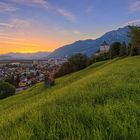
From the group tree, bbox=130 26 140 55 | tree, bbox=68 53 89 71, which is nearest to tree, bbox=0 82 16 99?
tree, bbox=68 53 89 71

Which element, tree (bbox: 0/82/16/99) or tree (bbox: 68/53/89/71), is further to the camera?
tree (bbox: 68/53/89/71)

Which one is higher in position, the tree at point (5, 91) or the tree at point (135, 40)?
the tree at point (135, 40)

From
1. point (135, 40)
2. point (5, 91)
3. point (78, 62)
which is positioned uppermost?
point (135, 40)

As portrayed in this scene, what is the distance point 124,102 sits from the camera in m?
8.04

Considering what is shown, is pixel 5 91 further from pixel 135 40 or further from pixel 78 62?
pixel 135 40

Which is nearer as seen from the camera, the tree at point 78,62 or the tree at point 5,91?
the tree at point 5,91

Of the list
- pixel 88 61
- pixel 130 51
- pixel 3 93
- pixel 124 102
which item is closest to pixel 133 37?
pixel 130 51

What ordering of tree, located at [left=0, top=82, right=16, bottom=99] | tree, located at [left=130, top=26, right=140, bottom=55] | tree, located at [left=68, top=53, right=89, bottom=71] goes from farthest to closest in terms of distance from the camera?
tree, located at [left=68, top=53, right=89, bottom=71] → tree, located at [left=0, top=82, right=16, bottom=99] → tree, located at [left=130, top=26, right=140, bottom=55]

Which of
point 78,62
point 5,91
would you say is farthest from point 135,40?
point 5,91

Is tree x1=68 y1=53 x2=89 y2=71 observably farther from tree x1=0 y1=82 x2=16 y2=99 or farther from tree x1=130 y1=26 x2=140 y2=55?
tree x1=130 y1=26 x2=140 y2=55

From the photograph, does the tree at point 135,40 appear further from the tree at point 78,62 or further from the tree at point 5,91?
the tree at point 5,91

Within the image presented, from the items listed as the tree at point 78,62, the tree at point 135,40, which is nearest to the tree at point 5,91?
the tree at point 78,62

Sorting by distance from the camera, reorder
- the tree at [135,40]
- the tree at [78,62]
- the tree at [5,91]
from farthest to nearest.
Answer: the tree at [78,62] < the tree at [5,91] < the tree at [135,40]

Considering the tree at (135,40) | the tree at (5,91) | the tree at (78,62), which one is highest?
the tree at (135,40)
